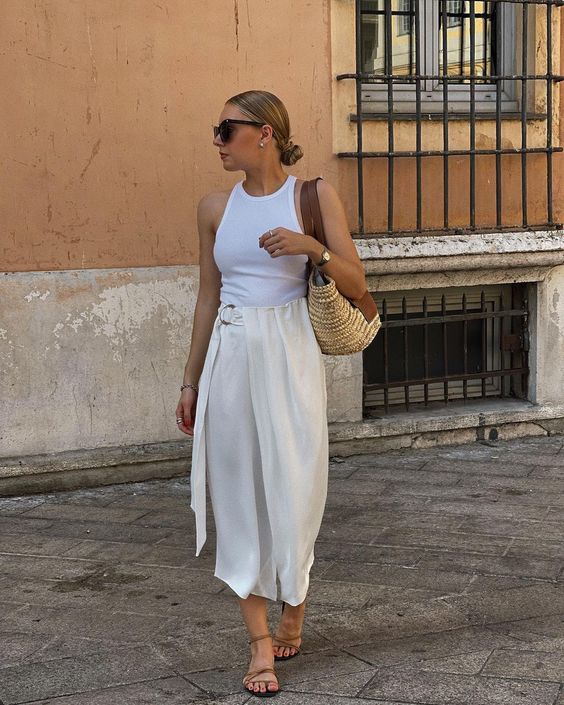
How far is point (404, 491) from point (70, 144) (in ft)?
8.43

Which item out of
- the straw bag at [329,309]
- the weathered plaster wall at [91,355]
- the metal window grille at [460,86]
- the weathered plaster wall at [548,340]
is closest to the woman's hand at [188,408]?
the straw bag at [329,309]

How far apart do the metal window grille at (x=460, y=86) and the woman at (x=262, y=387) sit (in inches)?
124

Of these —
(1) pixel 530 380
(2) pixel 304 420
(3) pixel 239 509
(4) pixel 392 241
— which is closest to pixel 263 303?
(2) pixel 304 420

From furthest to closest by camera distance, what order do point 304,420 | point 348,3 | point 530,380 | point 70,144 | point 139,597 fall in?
1. point 530,380
2. point 348,3
3. point 70,144
4. point 139,597
5. point 304,420

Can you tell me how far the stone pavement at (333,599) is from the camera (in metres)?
3.73

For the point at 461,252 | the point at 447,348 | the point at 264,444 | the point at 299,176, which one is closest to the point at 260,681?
the point at 264,444

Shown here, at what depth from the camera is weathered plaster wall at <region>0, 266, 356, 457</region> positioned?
621cm

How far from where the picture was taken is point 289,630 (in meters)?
3.92

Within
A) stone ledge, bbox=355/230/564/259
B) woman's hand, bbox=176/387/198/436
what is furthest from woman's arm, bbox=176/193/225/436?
stone ledge, bbox=355/230/564/259

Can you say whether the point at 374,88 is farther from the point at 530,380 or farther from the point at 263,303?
the point at 263,303

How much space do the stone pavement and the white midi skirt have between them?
41 centimetres

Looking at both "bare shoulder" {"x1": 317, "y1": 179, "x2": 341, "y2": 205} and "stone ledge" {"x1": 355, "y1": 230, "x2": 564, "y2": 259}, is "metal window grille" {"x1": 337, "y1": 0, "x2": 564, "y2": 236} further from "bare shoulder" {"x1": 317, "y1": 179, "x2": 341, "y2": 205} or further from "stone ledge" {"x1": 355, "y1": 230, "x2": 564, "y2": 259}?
"bare shoulder" {"x1": 317, "y1": 179, "x2": 341, "y2": 205}

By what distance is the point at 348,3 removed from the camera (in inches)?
267

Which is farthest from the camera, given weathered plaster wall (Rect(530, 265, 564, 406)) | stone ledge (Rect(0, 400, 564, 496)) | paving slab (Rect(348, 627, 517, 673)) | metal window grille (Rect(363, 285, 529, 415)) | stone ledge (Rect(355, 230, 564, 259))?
weathered plaster wall (Rect(530, 265, 564, 406))
